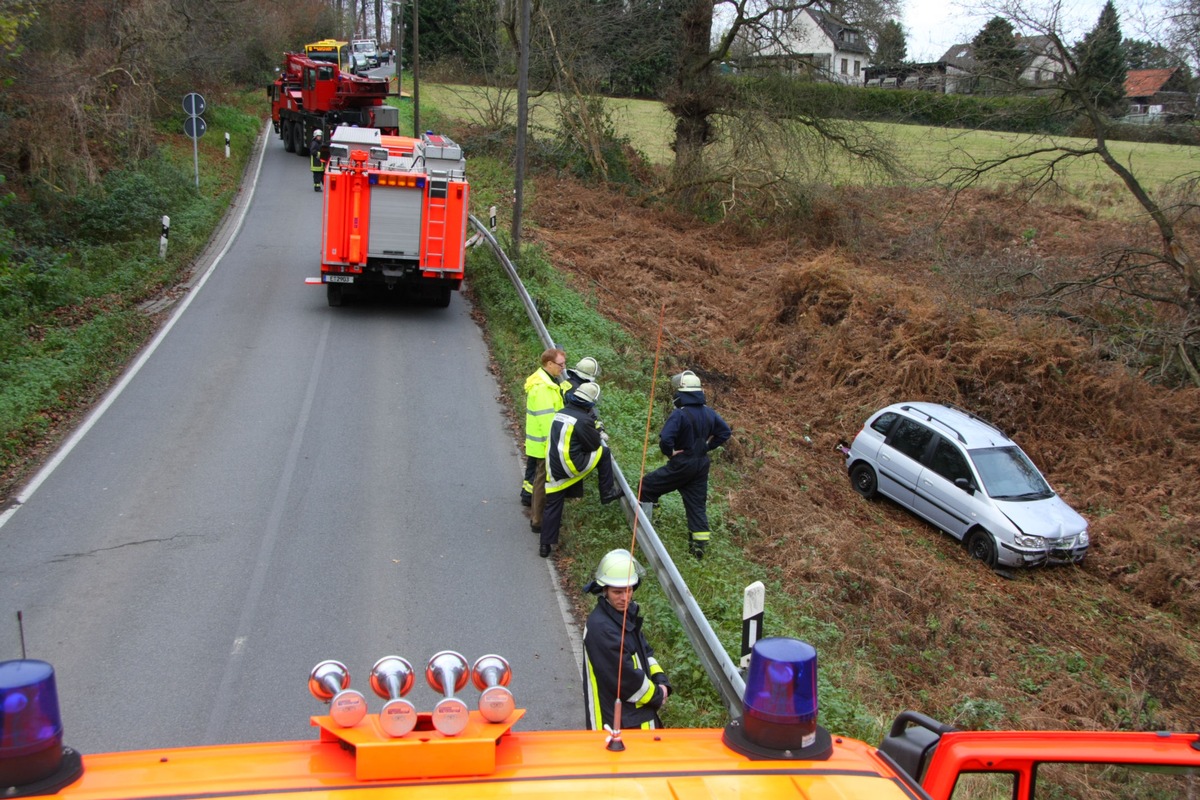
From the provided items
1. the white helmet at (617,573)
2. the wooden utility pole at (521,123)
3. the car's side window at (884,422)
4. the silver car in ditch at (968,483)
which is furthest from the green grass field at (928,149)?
the white helmet at (617,573)

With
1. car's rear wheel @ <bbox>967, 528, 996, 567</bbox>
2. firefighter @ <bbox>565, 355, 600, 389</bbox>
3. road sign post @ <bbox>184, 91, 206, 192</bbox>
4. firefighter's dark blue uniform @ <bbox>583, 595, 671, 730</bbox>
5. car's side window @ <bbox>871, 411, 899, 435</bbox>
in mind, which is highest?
road sign post @ <bbox>184, 91, 206, 192</bbox>

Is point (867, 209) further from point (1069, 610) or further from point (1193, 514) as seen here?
point (1069, 610)

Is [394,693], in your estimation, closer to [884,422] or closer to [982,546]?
[982,546]

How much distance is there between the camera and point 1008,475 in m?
13.3

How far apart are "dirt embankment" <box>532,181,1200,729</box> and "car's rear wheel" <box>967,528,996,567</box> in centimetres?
24

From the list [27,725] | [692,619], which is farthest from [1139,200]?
[27,725]

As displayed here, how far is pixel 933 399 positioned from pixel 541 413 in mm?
9410

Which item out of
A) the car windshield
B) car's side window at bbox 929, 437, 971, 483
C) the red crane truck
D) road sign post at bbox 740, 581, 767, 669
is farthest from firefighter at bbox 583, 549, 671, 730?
the red crane truck

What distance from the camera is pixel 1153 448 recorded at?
52.5 feet

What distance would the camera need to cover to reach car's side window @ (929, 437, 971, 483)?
43.7ft

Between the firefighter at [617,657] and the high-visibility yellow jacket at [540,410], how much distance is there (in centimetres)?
446

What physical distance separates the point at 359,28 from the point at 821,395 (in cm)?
6853

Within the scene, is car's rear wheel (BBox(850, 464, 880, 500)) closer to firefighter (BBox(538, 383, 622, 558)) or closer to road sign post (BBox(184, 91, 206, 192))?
firefighter (BBox(538, 383, 622, 558))

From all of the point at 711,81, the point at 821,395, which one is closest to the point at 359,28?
the point at 711,81
